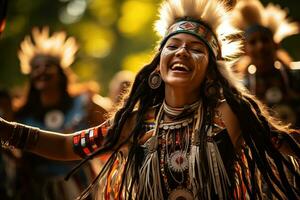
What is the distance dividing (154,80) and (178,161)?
1.99 ft

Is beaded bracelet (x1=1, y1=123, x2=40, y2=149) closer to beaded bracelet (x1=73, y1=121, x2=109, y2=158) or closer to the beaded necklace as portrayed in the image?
beaded bracelet (x1=73, y1=121, x2=109, y2=158)

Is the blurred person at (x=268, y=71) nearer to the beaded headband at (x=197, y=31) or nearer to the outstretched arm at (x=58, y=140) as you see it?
the beaded headband at (x=197, y=31)

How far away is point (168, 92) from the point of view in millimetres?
5832

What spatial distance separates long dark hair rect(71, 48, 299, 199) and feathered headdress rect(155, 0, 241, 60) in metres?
0.15

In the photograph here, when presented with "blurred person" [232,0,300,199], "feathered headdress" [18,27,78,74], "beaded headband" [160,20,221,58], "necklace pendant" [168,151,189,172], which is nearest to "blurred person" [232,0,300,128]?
"blurred person" [232,0,300,199]

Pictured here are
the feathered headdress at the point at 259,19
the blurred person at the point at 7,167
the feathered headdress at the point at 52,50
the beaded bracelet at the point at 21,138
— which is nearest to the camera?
the beaded bracelet at the point at 21,138

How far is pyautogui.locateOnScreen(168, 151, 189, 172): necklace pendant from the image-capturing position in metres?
5.60

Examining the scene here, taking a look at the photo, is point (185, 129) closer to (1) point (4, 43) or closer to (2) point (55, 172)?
(2) point (55, 172)

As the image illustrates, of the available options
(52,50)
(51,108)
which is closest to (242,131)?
(51,108)

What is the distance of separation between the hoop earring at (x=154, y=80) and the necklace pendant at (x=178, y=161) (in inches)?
19.7

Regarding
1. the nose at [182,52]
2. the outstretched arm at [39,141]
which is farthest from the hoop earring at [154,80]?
the outstretched arm at [39,141]

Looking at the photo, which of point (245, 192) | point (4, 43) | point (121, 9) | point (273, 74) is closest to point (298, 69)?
point (273, 74)

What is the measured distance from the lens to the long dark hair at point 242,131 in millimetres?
5645

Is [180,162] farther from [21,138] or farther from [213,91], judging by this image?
[21,138]
